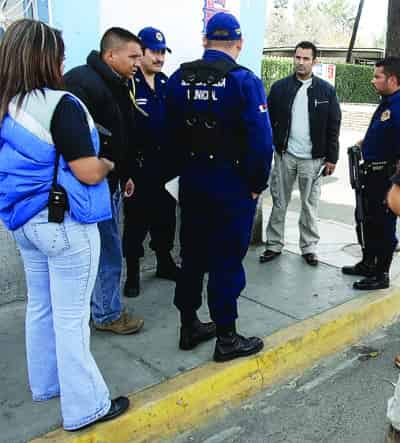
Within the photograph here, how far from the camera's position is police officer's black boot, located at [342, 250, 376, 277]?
4586 millimetres

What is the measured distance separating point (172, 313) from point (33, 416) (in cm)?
140

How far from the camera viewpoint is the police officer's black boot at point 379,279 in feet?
14.3

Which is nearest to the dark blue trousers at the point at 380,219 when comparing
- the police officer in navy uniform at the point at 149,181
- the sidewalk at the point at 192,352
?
the sidewalk at the point at 192,352

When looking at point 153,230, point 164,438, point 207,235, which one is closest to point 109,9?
point 153,230

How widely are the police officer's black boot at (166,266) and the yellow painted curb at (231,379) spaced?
1.18m

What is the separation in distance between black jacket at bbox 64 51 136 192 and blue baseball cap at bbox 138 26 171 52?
0.82 m

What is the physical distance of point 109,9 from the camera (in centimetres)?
396

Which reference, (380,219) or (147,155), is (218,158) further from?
(380,219)

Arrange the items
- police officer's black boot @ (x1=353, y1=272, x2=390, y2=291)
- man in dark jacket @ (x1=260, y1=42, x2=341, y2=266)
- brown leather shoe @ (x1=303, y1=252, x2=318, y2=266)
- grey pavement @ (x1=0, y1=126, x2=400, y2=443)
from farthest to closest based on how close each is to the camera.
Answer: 1. brown leather shoe @ (x1=303, y1=252, x2=318, y2=266)
2. man in dark jacket @ (x1=260, y1=42, x2=341, y2=266)
3. police officer's black boot @ (x1=353, y1=272, x2=390, y2=291)
4. grey pavement @ (x1=0, y1=126, x2=400, y2=443)

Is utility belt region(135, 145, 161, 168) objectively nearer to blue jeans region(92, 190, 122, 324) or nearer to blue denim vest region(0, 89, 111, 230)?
blue jeans region(92, 190, 122, 324)

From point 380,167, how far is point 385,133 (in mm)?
264

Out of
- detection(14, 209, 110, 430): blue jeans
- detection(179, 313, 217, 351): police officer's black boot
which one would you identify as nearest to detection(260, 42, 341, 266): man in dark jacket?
detection(179, 313, 217, 351): police officer's black boot

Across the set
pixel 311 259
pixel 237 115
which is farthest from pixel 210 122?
pixel 311 259

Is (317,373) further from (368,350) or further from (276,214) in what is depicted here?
(276,214)
